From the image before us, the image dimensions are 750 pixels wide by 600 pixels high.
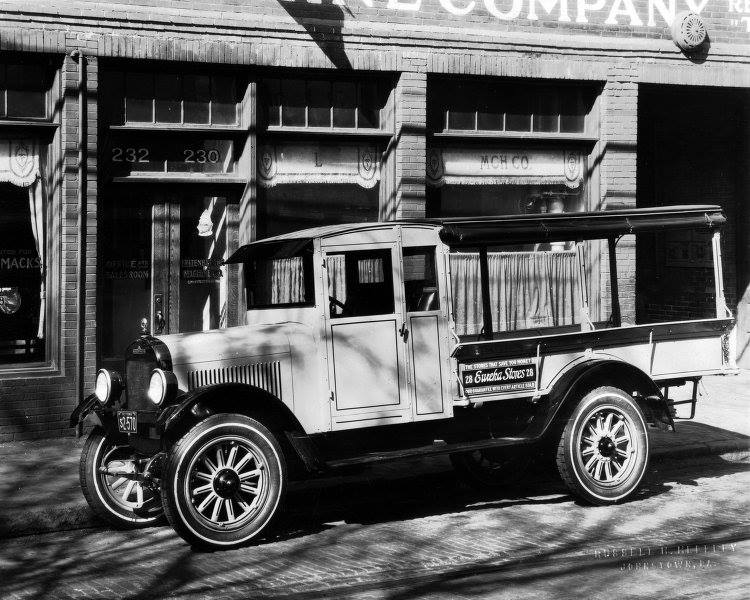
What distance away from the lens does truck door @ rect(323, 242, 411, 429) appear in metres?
7.78

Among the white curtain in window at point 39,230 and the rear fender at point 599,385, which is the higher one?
the white curtain in window at point 39,230

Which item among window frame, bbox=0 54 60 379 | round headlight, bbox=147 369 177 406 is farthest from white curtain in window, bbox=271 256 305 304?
window frame, bbox=0 54 60 379

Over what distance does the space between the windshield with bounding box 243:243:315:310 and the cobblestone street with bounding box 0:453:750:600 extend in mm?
1528

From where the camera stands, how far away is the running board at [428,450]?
7672 millimetres

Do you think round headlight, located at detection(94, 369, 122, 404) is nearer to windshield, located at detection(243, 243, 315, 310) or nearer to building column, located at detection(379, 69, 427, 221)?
windshield, located at detection(243, 243, 315, 310)

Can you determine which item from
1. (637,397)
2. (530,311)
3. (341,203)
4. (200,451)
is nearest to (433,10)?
(341,203)

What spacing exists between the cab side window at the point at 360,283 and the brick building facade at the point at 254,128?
3.43 m

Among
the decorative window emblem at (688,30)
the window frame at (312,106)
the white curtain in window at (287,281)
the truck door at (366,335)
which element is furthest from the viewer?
the decorative window emblem at (688,30)

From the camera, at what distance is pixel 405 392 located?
7957mm

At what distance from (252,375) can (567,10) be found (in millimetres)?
7448

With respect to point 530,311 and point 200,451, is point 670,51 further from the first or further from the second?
point 200,451

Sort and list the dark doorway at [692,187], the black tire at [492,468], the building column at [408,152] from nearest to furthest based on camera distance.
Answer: the black tire at [492,468], the building column at [408,152], the dark doorway at [692,187]

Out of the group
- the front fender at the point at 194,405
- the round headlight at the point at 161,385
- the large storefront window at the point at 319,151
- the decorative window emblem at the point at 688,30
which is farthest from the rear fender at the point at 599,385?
the decorative window emblem at the point at 688,30

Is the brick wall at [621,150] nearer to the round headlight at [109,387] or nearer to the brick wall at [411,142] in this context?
the brick wall at [411,142]
